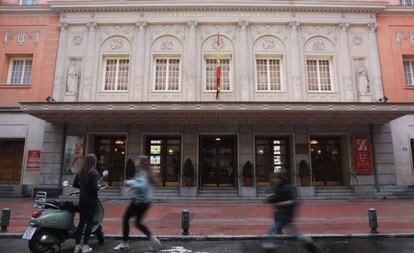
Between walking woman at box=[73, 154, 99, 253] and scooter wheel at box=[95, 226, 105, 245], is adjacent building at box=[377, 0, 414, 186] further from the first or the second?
walking woman at box=[73, 154, 99, 253]

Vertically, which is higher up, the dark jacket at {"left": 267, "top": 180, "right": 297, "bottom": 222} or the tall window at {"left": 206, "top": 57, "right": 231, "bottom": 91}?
the tall window at {"left": 206, "top": 57, "right": 231, "bottom": 91}

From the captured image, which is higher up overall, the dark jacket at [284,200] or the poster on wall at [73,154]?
the poster on wall at [73,154]

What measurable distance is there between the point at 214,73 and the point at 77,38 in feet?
29.1

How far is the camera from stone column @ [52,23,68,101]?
18205 mm

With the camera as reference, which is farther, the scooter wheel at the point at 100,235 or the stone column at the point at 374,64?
the stone column at the point at 374,64

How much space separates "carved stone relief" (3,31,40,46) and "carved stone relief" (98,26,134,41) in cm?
402

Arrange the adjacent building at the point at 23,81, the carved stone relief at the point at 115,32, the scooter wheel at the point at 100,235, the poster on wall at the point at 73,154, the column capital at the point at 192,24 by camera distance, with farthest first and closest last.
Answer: the carved stone relief at the point at 115,32
the column capital at the point at 192,24
the adjacent building at the point at 23,81
the poster on wall at the point at 73,154
the scooter wheel at the point at 100,235

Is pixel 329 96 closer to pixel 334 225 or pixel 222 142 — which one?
pixel 222 142

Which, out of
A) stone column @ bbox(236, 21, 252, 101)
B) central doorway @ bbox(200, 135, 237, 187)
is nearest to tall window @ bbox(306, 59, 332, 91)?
stone column @ bbox(236, 21, 252, 101)

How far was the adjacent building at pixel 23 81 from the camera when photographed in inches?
701

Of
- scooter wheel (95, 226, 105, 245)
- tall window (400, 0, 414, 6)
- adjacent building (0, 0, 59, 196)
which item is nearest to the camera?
scooter wheel (95, 226, 105, 245)

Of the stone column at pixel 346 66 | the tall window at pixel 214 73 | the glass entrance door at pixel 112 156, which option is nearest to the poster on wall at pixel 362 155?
the stone column at pixel 346 66

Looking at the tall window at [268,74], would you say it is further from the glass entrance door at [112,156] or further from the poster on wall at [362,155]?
the glass entrance door at [112,156]

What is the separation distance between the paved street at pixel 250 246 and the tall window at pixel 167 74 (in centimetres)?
1227
